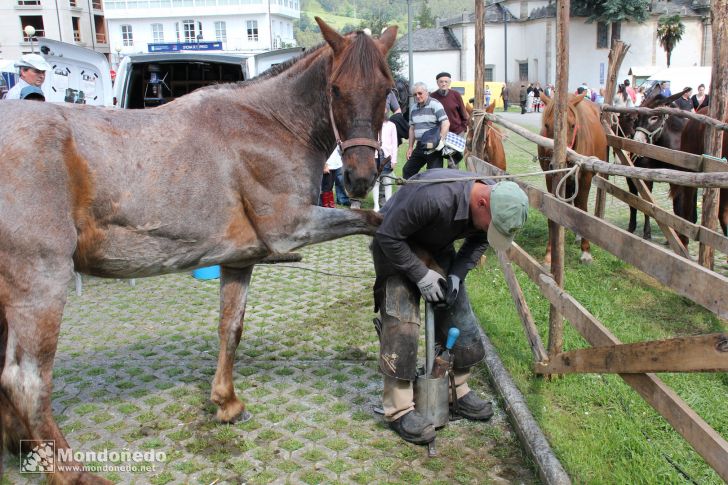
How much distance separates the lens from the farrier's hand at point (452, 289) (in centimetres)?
377

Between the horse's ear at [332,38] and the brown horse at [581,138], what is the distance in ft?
13.9

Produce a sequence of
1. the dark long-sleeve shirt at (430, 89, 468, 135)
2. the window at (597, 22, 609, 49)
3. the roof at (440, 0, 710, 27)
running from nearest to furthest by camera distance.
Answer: the dark long-sleeve shirt at (430, 89, 468, 135) < the roof at (440, 0, 710, 27) < the window at (597, 22, 609, 49)

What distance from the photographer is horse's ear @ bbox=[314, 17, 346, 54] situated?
11.9ft

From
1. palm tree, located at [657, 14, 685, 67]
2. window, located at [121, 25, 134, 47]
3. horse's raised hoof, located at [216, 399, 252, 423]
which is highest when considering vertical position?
window, located at [121, 25, 134, 47]

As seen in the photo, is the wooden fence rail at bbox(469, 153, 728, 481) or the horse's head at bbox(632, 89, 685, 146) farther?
the horse's head at bbox(632, 89, 685, 146)

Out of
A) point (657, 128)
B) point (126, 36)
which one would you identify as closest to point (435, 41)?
point (126, 36)

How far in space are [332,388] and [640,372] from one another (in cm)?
234

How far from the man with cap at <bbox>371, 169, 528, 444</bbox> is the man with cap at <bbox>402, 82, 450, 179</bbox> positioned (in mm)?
5551

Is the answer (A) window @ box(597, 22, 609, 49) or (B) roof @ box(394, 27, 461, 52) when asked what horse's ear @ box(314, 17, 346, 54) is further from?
(B) roof @ box(394, 27, 461, 52)

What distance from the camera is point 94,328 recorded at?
19.0 feet

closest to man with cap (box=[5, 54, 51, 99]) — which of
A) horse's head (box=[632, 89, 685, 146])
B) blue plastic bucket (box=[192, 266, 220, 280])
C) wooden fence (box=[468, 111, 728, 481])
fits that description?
blue plastic bucket (box=[192, 266, 220, 280])

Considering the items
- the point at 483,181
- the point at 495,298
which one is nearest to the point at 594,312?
the point at 495,298

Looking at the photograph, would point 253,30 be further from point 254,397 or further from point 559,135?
point 254,397

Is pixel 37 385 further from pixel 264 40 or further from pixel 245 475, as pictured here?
pixel 264 40
